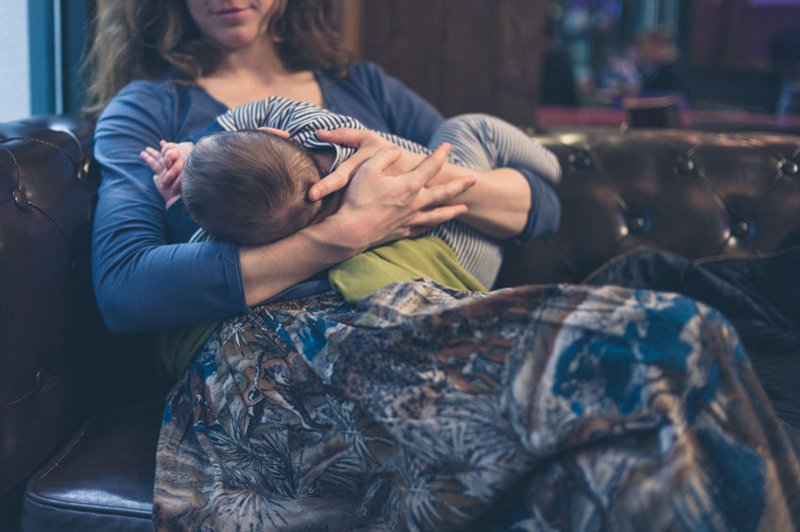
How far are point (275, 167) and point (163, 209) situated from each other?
385 mm

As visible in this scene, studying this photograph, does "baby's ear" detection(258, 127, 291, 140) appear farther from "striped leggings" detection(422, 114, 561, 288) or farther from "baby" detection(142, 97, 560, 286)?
"striped leggings" detection(422, 114, 561, 288)

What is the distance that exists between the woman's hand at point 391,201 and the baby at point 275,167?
0.16ft

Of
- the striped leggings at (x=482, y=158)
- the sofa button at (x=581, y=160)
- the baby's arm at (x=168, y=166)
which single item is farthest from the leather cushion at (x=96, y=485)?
the sofa button at (x=581, y=160)

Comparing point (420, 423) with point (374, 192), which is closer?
point (420, 423)

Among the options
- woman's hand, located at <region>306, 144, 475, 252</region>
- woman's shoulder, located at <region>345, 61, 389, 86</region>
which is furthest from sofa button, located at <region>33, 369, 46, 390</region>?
woman's shoulder, located at <region>345, 61, 389, 86</region>

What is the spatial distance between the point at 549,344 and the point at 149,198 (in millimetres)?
832

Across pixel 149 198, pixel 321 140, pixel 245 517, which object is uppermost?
pixel 321 140

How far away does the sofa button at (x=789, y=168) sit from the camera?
1896 mm

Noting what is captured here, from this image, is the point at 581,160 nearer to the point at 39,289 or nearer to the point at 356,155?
the point at 356,155

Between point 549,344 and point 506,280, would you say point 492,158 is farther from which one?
point 549,344

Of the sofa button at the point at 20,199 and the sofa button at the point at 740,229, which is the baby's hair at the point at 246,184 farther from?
the sofa button at the point at 740,229

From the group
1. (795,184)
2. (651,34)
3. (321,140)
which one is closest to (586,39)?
(651,34)

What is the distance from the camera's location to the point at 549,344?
1.00 m

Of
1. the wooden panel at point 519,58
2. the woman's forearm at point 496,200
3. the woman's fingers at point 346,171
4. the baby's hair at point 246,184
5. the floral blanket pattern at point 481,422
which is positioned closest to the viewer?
the floral blanket pattern at point 481,422
